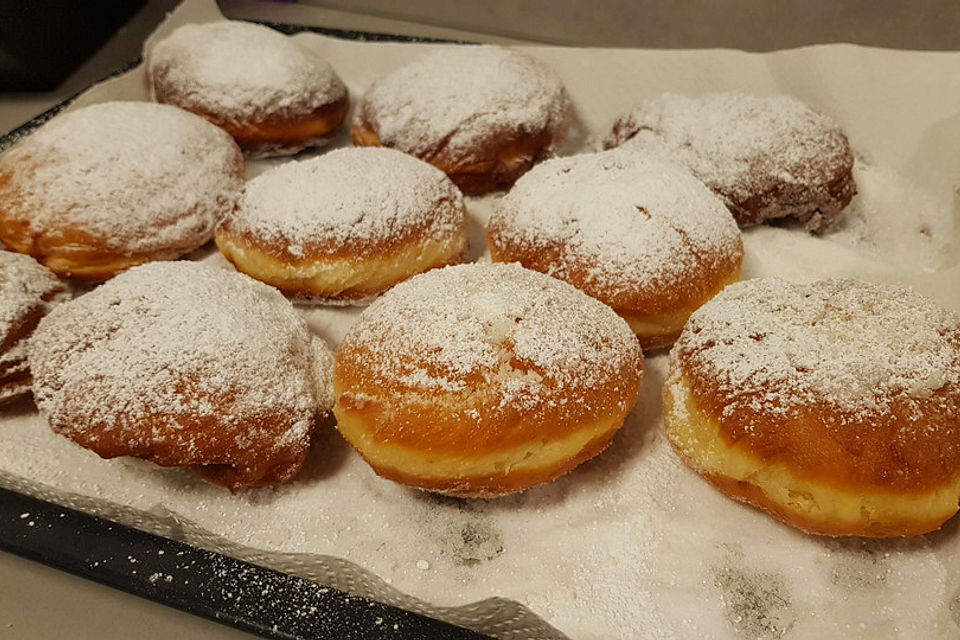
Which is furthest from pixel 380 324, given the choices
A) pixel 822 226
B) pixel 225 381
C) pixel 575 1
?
pixel 575 1

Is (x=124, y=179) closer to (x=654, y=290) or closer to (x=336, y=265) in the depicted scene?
(x=336, y=265)

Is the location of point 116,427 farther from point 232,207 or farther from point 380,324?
point 232,207

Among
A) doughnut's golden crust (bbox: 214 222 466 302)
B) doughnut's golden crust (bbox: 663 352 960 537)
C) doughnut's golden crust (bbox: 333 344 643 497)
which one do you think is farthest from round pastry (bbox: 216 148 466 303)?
doughnut's golden crust (bbox: 663 352 960 537)

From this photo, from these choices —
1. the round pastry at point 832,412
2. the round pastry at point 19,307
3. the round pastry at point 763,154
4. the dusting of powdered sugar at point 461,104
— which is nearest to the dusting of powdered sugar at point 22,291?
the round pastry at point 19,307

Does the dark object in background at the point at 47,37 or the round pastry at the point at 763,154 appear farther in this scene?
the dark object in background at the point at 47,37

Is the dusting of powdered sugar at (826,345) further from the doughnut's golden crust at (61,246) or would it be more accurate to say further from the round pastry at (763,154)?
the doughnut's golden crust at (61,246)

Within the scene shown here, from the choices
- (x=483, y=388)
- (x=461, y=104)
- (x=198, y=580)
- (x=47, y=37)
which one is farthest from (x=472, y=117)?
(x=47, y=37)

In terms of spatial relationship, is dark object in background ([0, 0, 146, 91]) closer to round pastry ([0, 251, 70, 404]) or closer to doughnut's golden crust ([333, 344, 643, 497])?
round pastry ([0, 251, 70, 404])
